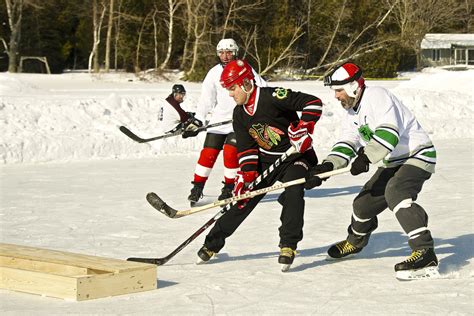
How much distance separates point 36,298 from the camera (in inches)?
158

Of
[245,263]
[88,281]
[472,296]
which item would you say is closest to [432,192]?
[245,263]

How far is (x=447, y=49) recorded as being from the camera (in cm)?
Result: 4347

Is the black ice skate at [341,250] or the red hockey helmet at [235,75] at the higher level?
the red hockey helmet at [235,75]

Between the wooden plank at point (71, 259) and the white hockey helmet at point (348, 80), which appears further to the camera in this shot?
the white hockey helmet at point (348, 80)

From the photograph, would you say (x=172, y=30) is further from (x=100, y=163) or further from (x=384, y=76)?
(x=100, y=163)

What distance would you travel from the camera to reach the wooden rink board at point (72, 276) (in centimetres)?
395

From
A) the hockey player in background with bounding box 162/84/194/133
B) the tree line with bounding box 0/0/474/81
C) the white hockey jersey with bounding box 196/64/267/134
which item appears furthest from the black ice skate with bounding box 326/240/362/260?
the tree line with bounding box 0/0/474/81

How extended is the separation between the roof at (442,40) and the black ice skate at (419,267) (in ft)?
125

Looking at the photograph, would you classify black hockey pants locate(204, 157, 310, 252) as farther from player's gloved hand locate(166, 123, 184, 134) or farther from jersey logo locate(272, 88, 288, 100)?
player's gloved hand locate(166, 123, 184, 134)

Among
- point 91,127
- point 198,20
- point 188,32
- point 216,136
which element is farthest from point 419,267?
point 188,32

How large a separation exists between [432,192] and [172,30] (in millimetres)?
21470

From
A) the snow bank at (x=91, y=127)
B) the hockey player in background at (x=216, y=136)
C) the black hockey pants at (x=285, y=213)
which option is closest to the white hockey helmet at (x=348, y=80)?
the black hockey pants at (x=285, y=213)

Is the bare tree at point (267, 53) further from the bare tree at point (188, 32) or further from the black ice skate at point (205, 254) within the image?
the black ice skate at point (205, 254)

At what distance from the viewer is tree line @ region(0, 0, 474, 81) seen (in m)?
27.9
